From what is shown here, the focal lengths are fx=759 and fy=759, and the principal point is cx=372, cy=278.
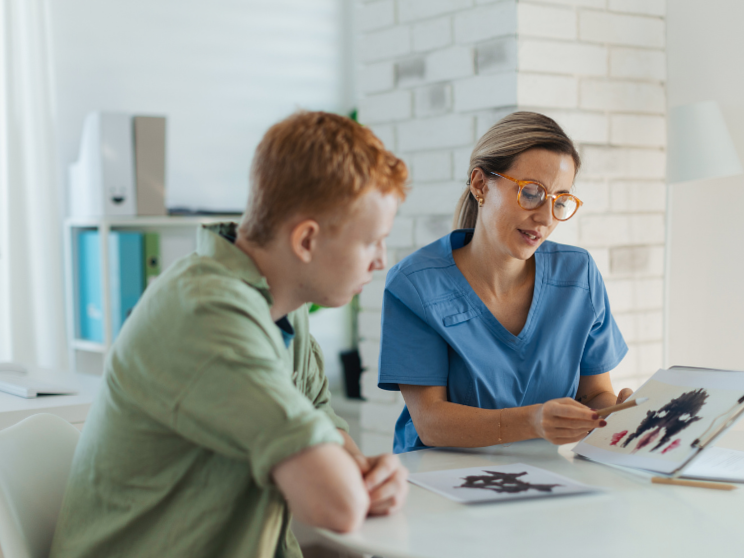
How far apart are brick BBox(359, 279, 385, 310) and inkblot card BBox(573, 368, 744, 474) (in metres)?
1.10

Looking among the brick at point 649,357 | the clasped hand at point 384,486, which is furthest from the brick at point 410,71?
the clasped hand at point 384,486

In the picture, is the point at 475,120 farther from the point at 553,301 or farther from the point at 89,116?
the point at 89,116

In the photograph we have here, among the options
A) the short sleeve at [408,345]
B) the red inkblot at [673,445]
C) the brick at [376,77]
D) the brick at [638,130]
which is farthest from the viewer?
the brick at [376,77]

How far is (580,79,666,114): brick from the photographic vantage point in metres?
2.14

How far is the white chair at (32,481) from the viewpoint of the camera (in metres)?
1.02

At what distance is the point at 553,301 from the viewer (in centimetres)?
154

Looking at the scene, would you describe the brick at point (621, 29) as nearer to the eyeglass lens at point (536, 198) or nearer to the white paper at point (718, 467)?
the eyeglass lens at point (536, 198)

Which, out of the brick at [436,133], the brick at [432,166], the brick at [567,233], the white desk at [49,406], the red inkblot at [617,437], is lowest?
the white desk at [49,406]

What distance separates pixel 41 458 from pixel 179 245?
6.44 ft

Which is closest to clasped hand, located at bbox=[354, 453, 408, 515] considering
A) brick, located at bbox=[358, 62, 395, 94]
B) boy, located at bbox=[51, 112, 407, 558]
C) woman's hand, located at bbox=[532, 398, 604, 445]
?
boy, located at bbox=[51, 112, 407, 558]

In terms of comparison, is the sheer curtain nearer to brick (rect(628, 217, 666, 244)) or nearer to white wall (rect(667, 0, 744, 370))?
brick (rect(628, 217, 666, 244))

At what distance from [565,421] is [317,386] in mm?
400

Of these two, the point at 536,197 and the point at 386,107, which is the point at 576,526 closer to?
the point at 536,197

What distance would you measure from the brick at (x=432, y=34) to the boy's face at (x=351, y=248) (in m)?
1.31
